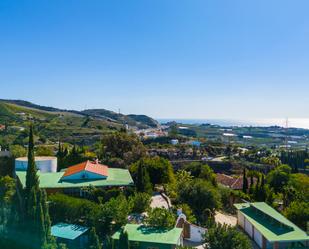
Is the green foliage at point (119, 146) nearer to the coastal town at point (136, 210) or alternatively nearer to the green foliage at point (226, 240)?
the coastal town at point (136, 210)

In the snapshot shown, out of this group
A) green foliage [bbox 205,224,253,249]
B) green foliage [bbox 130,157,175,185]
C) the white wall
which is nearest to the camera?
green foliage [bbox 205,224,253,249]

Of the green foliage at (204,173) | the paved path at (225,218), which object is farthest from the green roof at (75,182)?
the green foliage at (204,173)

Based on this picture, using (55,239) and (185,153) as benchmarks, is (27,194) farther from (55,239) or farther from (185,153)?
(185,153)

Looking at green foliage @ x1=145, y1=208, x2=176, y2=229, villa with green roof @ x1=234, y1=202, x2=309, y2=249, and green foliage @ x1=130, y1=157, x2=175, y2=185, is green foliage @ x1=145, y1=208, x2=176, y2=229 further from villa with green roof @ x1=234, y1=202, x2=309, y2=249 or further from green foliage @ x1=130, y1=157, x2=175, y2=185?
green foliage @ x1=130, y1=157, x2=175, y2=185

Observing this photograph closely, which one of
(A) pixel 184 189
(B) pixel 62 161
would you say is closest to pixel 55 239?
(A) pixel 184 189

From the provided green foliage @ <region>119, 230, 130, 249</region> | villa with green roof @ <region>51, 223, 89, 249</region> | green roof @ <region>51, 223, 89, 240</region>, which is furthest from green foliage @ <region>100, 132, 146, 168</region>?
green foliage @ <region>119, 230, 130, 249</region>
